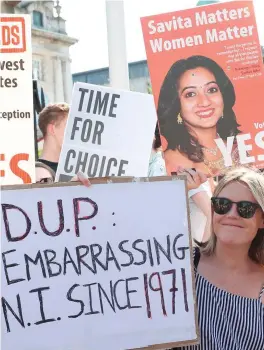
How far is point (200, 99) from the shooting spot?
2.40 meters

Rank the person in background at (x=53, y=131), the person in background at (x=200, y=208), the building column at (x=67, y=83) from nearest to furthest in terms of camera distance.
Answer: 1. the person in background at (x=200, y=208)
2. the person in background at (x=53, y=131)
3. the building column at (x=67, y=83)

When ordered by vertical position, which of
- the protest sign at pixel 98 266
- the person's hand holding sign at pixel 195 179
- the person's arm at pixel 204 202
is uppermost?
the person's hand holding sign at pixel 195 179

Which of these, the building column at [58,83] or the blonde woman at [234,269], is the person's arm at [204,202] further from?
the building column at [58,83]

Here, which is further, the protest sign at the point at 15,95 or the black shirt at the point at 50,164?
the black shirt at the point at 50,164

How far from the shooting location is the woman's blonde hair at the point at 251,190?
1.72 metres

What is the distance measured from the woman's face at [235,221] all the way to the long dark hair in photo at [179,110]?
670mm

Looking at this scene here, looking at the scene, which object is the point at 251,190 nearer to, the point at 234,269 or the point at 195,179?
the point at 234,269

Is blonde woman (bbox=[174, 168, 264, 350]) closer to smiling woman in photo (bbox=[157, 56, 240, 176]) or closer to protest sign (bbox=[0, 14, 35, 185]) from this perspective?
smiling woman in photo (bbox=[157, 56, 240, 176])

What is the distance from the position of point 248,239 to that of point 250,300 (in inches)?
7.2

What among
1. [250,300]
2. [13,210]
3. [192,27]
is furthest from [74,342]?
[192,27]

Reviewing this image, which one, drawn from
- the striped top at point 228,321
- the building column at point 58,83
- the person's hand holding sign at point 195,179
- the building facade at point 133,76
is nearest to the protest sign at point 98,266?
the striped top at point 228,321

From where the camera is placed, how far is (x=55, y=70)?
1092 inches

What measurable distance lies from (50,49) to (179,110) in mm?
27917

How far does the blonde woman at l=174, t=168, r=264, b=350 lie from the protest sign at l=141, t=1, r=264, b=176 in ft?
2.00
